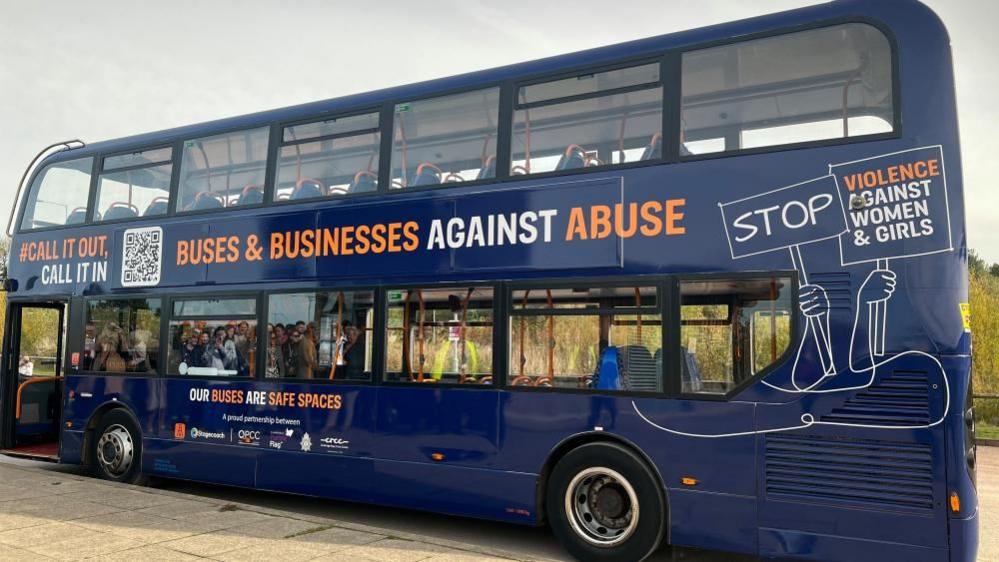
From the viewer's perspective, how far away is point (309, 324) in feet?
26.9

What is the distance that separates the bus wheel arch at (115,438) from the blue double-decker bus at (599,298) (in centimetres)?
5

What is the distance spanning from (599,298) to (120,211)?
6338mm

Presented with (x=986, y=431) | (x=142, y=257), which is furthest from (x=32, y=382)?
(x=986, y=431)

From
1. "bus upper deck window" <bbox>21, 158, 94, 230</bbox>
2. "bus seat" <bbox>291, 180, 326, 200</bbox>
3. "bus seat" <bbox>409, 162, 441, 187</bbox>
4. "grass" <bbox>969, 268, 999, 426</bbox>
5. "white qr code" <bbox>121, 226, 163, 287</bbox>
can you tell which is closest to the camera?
"bus seat" <bbox>409, 162, 441, 187</bbox>

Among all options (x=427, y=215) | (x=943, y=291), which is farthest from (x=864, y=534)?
(x=427, y=215)

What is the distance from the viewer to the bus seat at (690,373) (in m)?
6.18

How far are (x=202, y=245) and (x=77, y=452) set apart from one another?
10.4ft

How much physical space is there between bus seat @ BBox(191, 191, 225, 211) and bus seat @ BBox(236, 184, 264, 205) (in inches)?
12.0

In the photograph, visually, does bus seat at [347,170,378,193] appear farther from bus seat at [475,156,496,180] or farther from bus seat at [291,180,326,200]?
bus seat at [475,156,496,180]

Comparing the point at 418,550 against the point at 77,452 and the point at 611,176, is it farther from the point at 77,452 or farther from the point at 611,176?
the point at 77,452

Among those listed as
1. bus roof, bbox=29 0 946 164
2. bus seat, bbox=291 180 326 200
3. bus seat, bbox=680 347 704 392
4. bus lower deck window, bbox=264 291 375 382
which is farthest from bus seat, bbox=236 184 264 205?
bus seat, bbox=680 347 704 392

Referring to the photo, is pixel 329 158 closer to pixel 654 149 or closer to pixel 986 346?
pixel 654 149

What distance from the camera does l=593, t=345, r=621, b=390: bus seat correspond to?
6500mm

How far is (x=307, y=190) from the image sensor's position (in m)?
8.44
